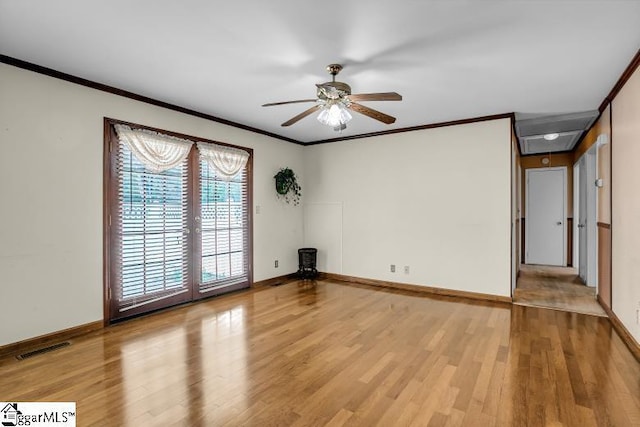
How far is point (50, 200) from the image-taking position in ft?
10.3

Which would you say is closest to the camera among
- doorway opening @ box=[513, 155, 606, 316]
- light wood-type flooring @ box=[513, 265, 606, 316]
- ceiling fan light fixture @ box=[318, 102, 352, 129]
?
ceiling fan light fixture @ box=[318, 102, 352, 129]

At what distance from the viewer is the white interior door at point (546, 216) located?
7.15m

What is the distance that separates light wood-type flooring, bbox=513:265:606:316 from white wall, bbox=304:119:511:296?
587 mm

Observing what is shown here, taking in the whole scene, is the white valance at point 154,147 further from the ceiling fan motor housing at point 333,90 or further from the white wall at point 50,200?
the ceiling fan motor housing at point 333,90

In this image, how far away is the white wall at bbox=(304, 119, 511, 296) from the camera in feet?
14.9

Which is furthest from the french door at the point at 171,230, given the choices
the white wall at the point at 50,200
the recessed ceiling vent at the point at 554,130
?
the recessed ceiling vent at the point at 554,130

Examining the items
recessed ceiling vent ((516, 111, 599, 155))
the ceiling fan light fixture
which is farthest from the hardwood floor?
recessed ceiling vent ((516, 111, 599, 155))

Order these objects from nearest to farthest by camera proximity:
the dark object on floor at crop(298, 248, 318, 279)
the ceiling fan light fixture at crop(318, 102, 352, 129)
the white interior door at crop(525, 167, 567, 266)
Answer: the ceiling fan light fixture at crop(318, 102, 352, 129)
the dark object on floor at crop(298, 248, 318, 279)
the white interior door at crop(525, 167, 567, 266)

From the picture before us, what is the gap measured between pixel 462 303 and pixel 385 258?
4.59 feet

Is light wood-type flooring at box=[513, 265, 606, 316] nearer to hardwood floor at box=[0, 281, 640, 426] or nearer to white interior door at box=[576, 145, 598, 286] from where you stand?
white interior door at box=[576, 145, 598, 286]

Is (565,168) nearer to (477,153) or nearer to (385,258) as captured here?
(477,153)

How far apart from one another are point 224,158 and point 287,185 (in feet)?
4.21

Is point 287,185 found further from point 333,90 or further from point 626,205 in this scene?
point 626,205

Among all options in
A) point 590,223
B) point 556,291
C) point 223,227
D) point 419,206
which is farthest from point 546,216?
point 223,227
